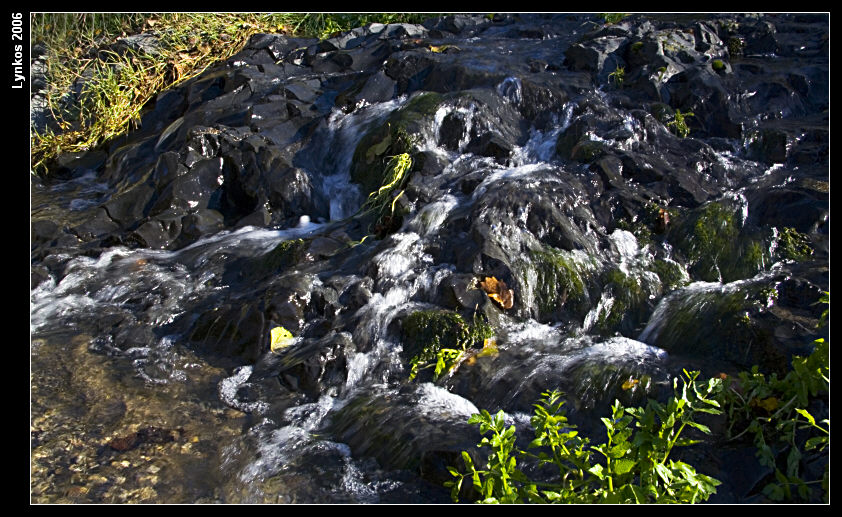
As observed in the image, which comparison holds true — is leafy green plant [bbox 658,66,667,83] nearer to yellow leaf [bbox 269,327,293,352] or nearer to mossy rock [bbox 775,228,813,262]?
mossy rock [bbox 775,228,813,262]

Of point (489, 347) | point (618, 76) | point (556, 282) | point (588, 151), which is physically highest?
point (618, 76)

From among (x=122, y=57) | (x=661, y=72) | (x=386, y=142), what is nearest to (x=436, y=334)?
(x=386, y=142)

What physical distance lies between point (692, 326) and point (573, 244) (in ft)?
3.75

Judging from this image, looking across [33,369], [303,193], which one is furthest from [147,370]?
[303,193]

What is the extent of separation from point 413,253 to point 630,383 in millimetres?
1975

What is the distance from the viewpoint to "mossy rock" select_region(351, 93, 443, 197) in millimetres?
6836

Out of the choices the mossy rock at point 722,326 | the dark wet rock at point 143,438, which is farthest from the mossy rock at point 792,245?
the dark wet rock at point 143,438

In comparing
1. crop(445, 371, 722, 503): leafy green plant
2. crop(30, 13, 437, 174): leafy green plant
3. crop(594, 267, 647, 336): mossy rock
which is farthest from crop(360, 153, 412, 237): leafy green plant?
crop(30, 13, 437, 174): leafy green plant

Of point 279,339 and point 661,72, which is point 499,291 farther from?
point 661,72

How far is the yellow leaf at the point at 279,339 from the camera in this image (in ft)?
15.8

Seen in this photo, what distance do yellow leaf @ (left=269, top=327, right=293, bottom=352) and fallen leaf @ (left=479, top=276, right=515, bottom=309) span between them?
1.32m

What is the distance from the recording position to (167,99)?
902cm

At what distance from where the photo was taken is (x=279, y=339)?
486cm

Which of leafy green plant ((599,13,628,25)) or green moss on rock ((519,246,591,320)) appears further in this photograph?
leafy green plant ((599,13,628,25))
